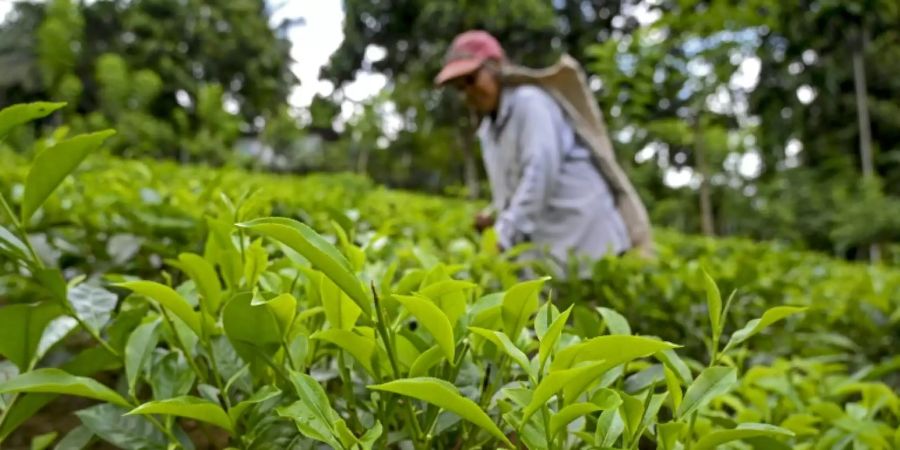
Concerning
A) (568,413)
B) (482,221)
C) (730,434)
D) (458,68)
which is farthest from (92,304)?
(458,68)

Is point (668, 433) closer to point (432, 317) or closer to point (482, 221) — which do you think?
point (432, 317)

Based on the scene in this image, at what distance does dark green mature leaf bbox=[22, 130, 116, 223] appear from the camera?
2.14 feet

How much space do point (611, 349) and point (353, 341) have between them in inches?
7.9

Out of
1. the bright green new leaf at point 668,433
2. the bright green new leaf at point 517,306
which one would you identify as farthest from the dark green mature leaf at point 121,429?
the bright green new leaf at point 668,433

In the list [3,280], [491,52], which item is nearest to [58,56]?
[491,52]

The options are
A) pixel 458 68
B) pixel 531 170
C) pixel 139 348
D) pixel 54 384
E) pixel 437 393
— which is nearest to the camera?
pixel 437 393

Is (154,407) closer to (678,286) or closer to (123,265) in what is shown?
(123,265)

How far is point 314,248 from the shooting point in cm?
51

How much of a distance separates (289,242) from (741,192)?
2177 centimetres

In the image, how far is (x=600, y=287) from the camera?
5.71ft

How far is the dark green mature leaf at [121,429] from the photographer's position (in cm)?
67

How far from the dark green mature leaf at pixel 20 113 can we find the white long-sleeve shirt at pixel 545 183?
1.71 meters

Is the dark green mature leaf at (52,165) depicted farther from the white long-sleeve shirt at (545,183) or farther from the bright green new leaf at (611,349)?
the white long-sleeve shirt at (545,183)

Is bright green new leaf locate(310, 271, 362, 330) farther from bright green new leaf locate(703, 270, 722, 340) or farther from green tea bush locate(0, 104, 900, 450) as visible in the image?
bright green new leaf locate(703, 270, 722, 340)
